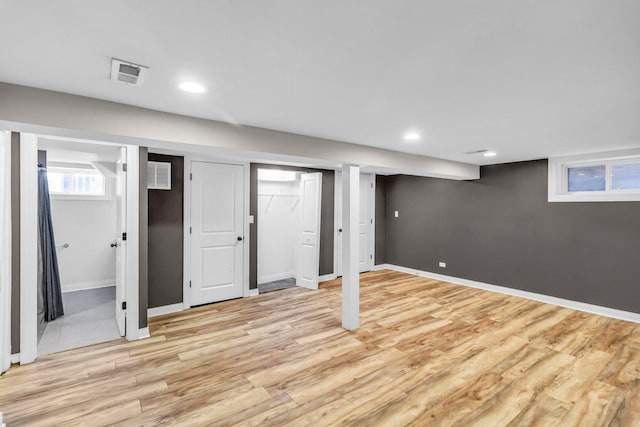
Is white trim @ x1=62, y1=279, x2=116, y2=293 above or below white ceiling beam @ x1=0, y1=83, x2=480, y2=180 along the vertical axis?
below

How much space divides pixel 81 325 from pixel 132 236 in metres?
1.39

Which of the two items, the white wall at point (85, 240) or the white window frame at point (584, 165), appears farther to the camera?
the white wall at point (85, 240)

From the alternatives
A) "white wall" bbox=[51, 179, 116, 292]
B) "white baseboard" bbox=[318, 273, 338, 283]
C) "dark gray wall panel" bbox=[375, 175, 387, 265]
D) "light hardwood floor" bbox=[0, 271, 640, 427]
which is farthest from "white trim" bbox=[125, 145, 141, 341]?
"dark gray wall panel" bbox=[375, 175, 387, 265]

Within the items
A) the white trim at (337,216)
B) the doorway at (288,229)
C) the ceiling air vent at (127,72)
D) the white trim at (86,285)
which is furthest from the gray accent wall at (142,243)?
the white trim at (337,216)

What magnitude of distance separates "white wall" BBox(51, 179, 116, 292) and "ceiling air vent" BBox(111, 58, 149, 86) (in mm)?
4479

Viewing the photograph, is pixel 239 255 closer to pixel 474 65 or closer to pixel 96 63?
pixel 96 63

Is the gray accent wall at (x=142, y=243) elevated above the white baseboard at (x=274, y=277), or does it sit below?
above

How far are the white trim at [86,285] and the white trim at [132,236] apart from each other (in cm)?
265

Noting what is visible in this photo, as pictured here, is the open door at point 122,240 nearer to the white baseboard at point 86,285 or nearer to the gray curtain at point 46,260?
the gray curtain at point 46,260

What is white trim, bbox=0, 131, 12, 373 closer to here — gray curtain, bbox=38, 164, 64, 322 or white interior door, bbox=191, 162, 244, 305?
gray curtain, bbox=38, 164, 64, 322

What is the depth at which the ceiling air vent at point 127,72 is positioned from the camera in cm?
156

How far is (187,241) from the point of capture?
169 inches

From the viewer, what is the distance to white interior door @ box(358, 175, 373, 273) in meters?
6.61

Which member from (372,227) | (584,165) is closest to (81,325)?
(372,227)
